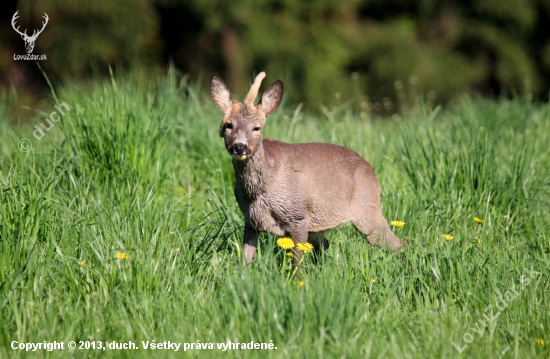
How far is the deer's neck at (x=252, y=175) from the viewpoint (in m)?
3.96

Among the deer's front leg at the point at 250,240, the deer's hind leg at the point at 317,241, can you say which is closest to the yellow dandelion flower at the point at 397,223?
the deer's hind leg at the point at 317,241

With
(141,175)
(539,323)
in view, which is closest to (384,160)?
(141,175)

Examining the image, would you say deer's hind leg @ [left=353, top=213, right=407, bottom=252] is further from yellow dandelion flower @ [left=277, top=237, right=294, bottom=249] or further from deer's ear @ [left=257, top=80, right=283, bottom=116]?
deer's ear @ [left=257, top=80, right=283, bottom=116]

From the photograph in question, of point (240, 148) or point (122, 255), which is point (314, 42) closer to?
point (240, 148)

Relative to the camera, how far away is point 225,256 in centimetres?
408

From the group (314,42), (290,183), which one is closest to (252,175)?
(290,183)

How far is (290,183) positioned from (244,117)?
0.49 m

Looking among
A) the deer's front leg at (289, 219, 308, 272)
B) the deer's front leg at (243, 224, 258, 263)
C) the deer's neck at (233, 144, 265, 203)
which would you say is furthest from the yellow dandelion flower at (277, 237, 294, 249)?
the deer's neck at (233, 144, 265, 203)

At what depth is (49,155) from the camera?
5.31 metres

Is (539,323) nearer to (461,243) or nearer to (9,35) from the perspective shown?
(461,243)

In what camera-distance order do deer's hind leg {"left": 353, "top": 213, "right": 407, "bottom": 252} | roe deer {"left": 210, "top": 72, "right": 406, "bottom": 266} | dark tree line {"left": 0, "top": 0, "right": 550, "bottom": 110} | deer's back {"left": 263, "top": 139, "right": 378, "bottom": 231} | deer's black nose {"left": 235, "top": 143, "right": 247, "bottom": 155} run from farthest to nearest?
dark tree line {"left": 0, "top": 0, "right": 550, "bottom": 110}, deer's hind leg {"left": 353, "top": 213, "right": 407, "bottom": 252}, deer's back {"left": 263, "top": 139, "right": 378, "bottom": 231}, roe deer {"left": 210, "top": 72, "right": 406, "bottom": 266}, deer's black nose {"left": 235, "top": 143, "right": 247, "bottom": 155}

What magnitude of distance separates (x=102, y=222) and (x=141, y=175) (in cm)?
118

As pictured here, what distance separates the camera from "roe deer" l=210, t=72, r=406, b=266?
12.9 feet

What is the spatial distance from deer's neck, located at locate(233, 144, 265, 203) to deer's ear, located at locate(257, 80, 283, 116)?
9.8 inches
